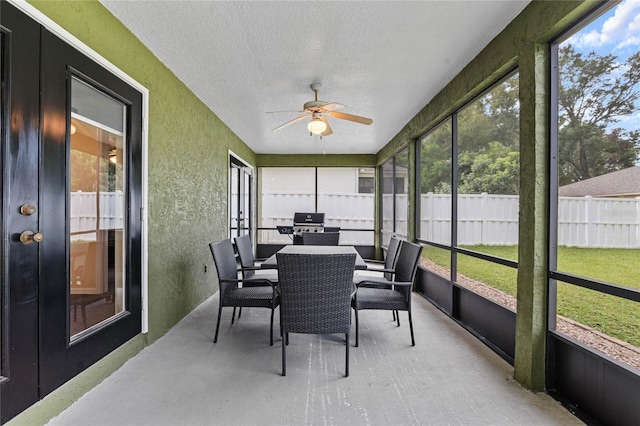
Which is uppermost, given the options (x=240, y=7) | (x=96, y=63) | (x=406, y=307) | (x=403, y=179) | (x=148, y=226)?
(x=240, y=7)

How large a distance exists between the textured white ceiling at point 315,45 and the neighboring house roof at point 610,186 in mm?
1273

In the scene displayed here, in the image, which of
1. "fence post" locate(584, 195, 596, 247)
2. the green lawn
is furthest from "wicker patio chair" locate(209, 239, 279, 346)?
"fence post" locate(584, 195, 596, 247)

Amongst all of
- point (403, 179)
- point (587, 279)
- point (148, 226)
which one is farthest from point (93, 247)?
point (403, 179)

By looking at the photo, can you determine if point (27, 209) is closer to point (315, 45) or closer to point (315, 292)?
point (315, 292)

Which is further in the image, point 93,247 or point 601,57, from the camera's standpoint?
point 93,247

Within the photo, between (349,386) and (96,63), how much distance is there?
284 centimetres

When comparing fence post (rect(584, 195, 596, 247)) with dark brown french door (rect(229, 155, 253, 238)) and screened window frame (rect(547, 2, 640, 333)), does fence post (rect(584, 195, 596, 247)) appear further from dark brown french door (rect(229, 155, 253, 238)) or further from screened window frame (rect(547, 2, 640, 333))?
dark brown french door (rect(229, 155, 253, 238))

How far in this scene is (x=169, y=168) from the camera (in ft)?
10.1

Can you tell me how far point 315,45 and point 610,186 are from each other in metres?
2.29

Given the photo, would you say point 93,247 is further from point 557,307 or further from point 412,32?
point 557,307

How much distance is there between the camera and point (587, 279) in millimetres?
1771

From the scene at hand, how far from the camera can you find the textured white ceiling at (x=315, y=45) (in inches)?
82.6

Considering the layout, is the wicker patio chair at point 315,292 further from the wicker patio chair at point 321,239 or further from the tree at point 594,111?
the wicker patio chair at point 321,239

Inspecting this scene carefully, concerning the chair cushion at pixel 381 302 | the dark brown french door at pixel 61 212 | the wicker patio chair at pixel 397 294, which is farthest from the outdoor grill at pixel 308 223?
the dark brown french door at pixel 61 212
